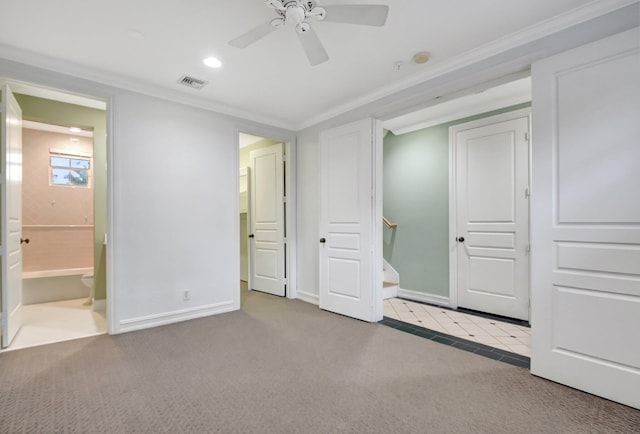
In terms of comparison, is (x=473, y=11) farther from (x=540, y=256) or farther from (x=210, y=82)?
(x=210, y=82)

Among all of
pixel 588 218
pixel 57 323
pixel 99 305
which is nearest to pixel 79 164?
pixel 99 305

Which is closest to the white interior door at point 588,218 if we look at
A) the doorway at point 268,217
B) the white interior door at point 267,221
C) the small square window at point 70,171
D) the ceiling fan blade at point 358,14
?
the ceiling fan blade at point 358,14

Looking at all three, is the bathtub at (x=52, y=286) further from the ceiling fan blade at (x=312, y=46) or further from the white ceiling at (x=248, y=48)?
the ceiling fan blade at (x=312, y=46)

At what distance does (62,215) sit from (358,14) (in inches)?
228

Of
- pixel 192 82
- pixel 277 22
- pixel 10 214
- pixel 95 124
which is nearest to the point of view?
pixel 277 22

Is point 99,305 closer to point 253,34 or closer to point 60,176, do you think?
point 60,176

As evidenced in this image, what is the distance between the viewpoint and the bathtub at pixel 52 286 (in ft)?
13.9

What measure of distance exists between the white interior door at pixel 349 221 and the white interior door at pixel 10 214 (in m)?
3.05

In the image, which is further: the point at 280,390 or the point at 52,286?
the point at 52,286

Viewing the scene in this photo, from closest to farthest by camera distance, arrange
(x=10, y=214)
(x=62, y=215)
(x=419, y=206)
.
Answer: (x=10, y=214) → (x=419, y=206) → (x=62, y=215)

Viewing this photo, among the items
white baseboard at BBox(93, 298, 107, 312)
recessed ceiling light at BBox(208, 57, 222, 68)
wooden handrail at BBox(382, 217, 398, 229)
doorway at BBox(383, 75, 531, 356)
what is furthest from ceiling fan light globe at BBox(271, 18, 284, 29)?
white baseboard at BBox(93, 298, 107, 312)

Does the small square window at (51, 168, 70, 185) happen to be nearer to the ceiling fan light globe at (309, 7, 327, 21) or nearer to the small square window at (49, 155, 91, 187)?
the small square window at (49, 155, 91, 187)

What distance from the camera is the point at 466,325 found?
3.36m

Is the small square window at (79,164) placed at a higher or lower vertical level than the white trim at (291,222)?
higher
